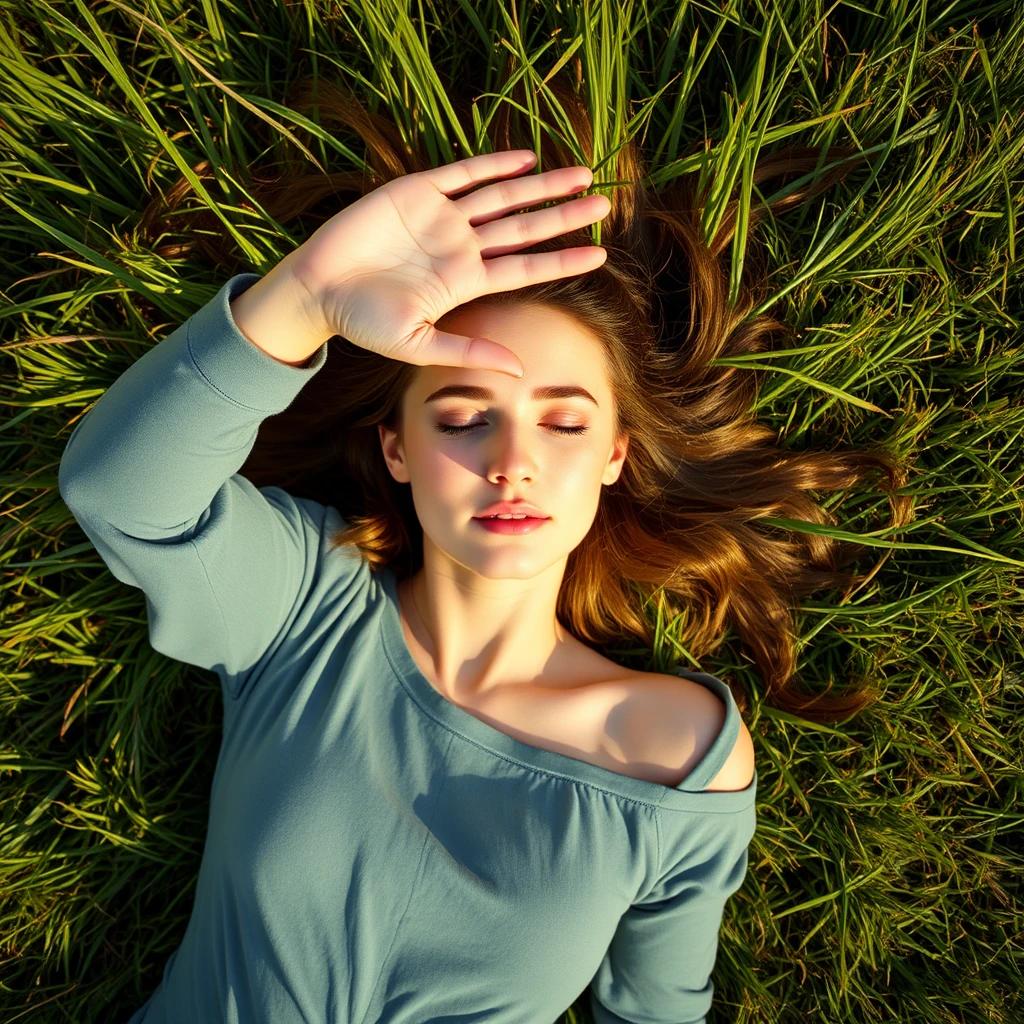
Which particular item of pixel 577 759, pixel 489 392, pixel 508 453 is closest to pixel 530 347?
pixel 489 392

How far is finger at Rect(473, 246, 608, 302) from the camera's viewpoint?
1.96m

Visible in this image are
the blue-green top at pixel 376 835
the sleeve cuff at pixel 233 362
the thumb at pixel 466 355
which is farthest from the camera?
the blue-green top at pixel 376 835

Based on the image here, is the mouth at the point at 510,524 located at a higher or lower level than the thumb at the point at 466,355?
lower

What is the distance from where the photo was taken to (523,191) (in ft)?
6.46

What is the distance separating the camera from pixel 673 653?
105 inches

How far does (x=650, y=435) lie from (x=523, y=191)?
77 centimetres

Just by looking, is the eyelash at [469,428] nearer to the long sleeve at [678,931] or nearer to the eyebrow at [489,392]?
the eyebrow at [489,392]

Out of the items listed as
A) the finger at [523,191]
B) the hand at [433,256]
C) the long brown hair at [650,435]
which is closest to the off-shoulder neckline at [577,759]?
the long brown hair at [650,435]

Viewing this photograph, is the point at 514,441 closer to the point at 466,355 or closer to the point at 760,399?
the point at 466,355

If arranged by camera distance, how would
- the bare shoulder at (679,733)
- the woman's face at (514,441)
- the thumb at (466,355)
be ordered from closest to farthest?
1. the thumb at (466,355)
2. the woman's face at (514,441)
3. the bare shoulder at (679,733)

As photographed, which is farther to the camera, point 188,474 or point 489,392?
point 489,392

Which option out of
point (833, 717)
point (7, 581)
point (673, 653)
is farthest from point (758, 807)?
point (7, 581)

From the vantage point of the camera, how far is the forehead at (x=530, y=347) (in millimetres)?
2078

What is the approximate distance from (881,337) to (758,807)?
1.38 m
